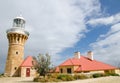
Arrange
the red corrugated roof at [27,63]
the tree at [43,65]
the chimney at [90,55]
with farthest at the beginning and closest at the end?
the chimney at [90,55]
the red corrugated roof at [27,63]
the tree at [43,65]

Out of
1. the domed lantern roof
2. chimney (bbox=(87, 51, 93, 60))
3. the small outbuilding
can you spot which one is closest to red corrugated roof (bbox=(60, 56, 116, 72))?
the small outbuilding

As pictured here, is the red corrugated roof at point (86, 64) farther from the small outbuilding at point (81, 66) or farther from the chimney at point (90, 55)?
the chimney at point (90, 55)

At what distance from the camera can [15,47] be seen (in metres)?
39.8

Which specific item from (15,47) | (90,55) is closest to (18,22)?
(15,47)

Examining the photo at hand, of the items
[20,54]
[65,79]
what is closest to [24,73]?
[20,54]

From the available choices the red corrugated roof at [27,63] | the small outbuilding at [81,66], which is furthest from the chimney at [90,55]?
the red corrugated roof at [27,63]

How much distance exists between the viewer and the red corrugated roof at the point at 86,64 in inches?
1387

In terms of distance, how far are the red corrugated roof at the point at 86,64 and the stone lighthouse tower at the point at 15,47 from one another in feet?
34.4

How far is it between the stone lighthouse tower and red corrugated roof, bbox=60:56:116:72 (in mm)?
10486

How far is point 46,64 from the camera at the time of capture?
94.5ft

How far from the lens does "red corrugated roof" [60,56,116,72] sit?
3522 centimetres

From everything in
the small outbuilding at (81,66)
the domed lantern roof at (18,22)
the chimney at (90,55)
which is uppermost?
the domed lantern roof at (18,22)

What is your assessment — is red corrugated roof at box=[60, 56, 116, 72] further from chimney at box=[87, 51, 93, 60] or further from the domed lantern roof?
the domed lantern roof

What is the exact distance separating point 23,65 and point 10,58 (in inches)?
136
